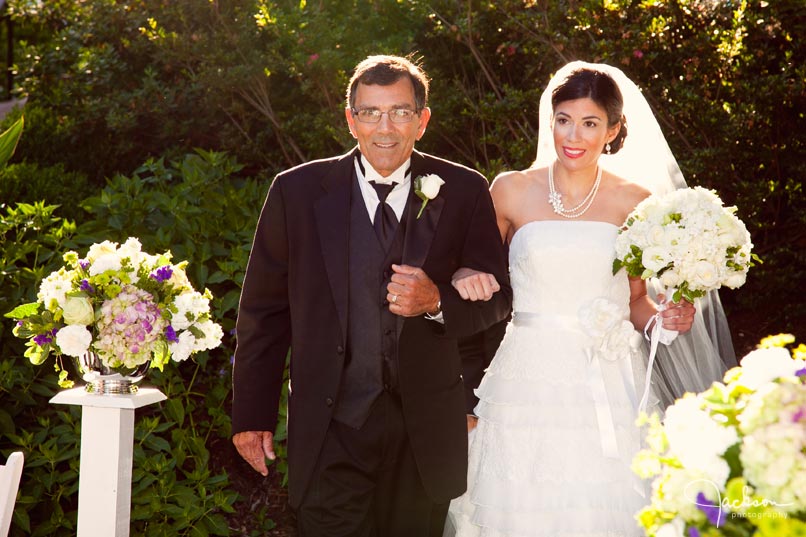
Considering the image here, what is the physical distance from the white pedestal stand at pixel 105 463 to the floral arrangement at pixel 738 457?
2.14 m

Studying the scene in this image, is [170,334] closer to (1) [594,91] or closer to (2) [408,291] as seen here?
(2) [408,291]

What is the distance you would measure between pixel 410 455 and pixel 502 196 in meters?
1.52

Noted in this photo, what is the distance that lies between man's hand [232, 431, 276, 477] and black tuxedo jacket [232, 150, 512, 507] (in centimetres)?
4

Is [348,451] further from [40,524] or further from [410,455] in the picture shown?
[40,524]

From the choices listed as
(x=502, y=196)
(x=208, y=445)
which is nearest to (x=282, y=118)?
(x=208, y=445)

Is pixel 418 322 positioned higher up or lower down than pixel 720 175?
lower down

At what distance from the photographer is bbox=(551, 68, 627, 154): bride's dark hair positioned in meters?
4.32

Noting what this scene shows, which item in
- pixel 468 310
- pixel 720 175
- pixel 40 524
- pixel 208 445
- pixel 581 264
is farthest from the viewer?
pixel 720 175

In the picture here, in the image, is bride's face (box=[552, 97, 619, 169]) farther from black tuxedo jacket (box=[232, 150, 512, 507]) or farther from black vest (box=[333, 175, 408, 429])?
black vest (box=[333, 175, 408, 429])

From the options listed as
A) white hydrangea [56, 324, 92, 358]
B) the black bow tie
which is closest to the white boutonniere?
the black bow tie

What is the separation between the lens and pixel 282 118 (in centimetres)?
812

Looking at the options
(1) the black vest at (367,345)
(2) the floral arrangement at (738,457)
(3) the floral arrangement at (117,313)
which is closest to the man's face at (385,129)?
Answer: (1) the black vest at (367,345)

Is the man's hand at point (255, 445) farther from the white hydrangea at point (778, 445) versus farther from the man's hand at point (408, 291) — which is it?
the white hydrangea at point (778, 445)

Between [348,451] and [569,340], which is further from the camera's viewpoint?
[569,340]
